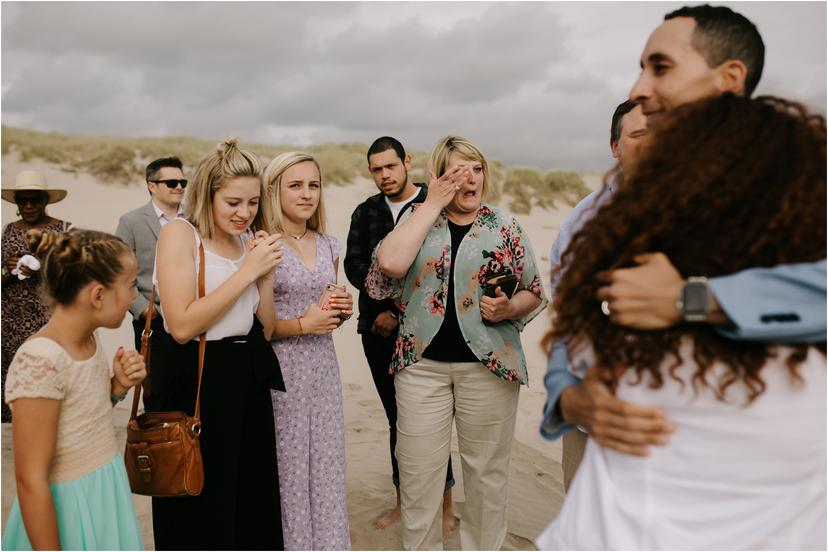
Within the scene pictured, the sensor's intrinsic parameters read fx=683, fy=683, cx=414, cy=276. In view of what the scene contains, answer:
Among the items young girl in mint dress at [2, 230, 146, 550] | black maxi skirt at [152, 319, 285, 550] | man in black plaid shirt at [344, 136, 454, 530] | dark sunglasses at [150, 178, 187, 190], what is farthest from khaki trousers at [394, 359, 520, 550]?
dark sunglasses at [150, 178, 187, 190]

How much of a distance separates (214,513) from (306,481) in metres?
0.54

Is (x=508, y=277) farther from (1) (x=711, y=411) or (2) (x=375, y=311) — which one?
(1) (x=711, y=411)

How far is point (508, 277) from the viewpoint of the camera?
3389mm

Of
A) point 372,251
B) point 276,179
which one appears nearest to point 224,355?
point 276,179

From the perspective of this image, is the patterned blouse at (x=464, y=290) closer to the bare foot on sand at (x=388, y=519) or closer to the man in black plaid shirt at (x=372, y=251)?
the man in black plaid shirt at (x=372, y=251)

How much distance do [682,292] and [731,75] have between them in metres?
0.65

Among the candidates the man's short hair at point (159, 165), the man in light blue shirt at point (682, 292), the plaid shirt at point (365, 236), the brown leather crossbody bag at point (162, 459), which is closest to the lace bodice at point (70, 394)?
the brown leather crossbody bag at point (162, 459)

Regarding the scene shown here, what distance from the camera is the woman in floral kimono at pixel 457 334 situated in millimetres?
3350

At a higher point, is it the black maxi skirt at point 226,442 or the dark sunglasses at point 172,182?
the dark sunglasses at point 172,182

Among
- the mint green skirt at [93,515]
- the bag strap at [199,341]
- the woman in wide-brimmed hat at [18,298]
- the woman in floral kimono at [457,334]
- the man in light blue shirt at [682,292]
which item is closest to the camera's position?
the man in light blue shirt at [682,292]

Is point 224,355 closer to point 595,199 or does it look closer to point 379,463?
point 595,199

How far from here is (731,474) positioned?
1.26m

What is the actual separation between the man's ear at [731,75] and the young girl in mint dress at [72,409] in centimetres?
183

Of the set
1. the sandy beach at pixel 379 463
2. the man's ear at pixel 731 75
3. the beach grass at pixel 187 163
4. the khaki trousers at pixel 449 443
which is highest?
the beach grass at pixel 187 163
